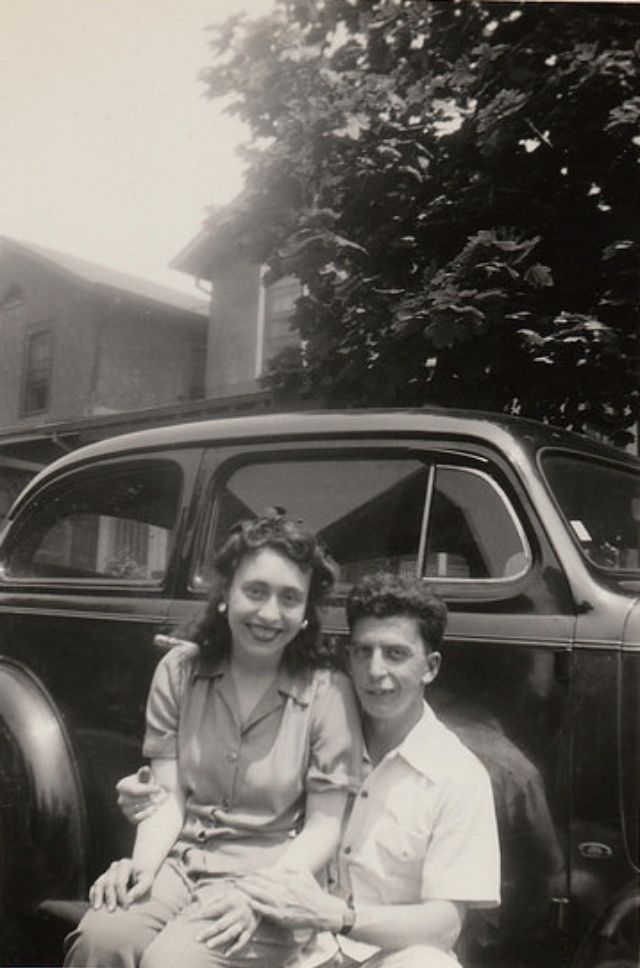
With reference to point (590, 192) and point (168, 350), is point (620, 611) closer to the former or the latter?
point (590, 192)

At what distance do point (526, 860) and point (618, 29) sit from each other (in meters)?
3.61

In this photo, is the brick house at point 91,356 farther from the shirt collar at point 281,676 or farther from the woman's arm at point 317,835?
the woman's arm at point 317,835

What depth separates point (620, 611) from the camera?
2.17 metres

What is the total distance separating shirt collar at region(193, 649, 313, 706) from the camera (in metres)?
2.18

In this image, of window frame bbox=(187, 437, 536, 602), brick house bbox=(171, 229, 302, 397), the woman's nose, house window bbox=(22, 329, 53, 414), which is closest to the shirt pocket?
the woman's nose

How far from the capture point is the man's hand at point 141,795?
2133 millimetres

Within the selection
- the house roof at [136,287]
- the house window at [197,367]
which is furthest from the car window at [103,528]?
the house window at [197,367]

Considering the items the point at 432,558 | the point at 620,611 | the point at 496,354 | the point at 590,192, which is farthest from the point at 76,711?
the point at 590,192

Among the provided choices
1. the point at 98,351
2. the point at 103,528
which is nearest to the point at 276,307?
the point at 98,351

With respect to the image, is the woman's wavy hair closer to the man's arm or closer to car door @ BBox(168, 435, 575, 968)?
car door @ BBox(168, 435, 575, 968)

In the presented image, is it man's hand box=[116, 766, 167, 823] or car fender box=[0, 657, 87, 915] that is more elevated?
man's hand box=[116, 766, 167, 823]

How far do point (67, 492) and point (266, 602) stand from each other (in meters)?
1.42

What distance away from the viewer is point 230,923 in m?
1.84

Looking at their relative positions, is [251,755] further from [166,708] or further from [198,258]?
[198,258]
